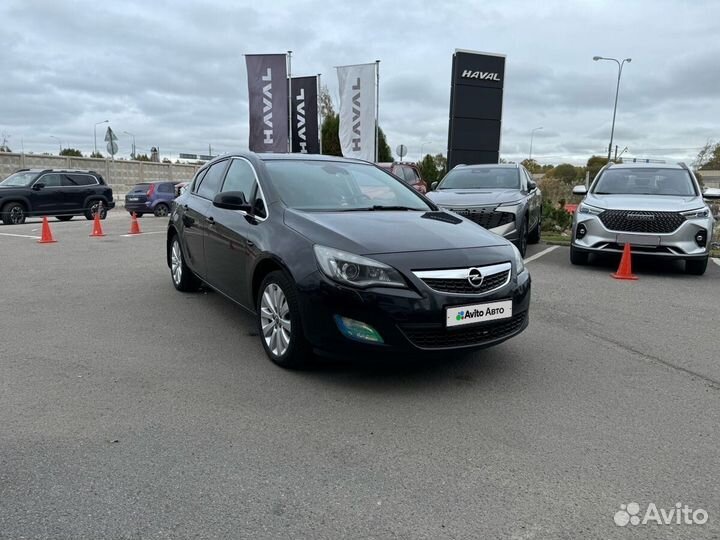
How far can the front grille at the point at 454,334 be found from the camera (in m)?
3.65

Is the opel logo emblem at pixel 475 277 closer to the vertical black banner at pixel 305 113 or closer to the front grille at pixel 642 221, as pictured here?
the front grille at pixel 642 221

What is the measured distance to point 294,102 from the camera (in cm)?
1905

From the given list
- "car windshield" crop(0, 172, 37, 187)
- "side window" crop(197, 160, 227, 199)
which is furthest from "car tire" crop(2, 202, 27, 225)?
"side window" crop(197, 160, 227, 199)

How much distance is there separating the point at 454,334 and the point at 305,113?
16.4m

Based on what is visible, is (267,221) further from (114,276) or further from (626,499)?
(114,276)

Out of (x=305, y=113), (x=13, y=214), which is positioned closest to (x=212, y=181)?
(x=305, y=113)

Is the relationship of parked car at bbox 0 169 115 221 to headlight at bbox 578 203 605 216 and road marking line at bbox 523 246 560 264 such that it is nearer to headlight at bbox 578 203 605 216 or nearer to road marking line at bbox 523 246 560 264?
road marking line at bbox 523 246 560 264

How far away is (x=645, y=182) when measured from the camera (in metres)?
9.45

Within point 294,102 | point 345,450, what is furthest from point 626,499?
point 294,102

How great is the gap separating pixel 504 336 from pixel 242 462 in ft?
6.61

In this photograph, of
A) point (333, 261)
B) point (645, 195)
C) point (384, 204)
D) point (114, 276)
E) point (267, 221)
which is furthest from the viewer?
point (645, 195)

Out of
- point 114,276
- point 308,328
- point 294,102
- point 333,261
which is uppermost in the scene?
point 294,102

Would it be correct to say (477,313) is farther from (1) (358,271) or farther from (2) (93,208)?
(2) (93,208)

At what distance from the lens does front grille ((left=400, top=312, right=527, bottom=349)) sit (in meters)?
3.65
